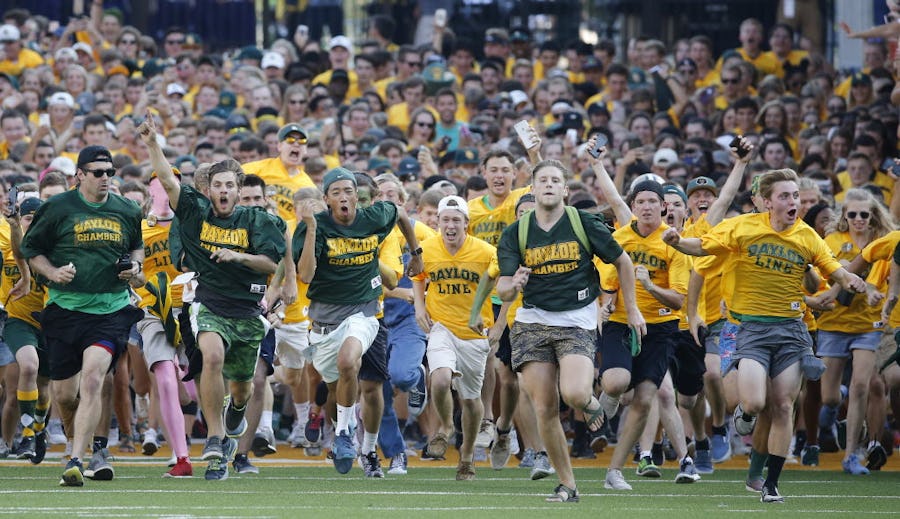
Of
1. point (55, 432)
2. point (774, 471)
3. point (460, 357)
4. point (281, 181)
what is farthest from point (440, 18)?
point (774, 471)

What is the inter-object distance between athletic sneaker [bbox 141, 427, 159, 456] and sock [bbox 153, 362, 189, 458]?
1.91 m

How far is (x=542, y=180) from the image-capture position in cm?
1151

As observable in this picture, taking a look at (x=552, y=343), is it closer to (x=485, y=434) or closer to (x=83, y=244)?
(x=485, y=434)

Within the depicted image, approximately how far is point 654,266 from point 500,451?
6.55 ft

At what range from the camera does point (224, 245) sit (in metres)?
12.6

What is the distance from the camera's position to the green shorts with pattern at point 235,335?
12.5m

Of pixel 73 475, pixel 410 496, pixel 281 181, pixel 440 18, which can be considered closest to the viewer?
pixel 410 496

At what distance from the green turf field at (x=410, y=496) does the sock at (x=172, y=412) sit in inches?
12.1

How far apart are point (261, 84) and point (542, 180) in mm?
11553

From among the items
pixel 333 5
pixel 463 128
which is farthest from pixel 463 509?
pixel 333 5

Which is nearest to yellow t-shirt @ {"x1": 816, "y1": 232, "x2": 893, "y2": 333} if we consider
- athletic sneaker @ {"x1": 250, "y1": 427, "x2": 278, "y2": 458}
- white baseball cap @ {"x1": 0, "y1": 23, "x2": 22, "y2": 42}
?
athletic sneaker @ {"x1": 250, "y1": 427, "x2": 278, "y2": 458}

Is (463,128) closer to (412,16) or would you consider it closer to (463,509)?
(412,16)

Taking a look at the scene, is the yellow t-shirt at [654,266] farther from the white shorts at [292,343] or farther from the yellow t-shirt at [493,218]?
the white shorts at [292,343]

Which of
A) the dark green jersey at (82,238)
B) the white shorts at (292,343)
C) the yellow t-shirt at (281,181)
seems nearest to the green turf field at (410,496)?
the dark green jersey at (82,238)
